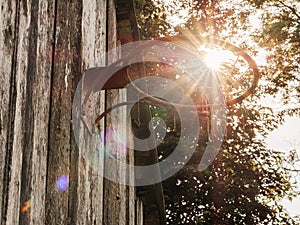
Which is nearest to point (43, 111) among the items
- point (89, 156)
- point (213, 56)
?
point (89, 156)

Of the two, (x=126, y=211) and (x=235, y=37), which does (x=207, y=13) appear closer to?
(x=235, y=37)

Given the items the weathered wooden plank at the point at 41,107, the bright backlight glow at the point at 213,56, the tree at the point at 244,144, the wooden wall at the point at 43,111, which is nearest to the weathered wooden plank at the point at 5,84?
the wooden wall at the point at 43,111

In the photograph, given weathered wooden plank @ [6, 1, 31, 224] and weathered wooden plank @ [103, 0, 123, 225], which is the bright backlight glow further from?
weathered wooden plank @ [6, 1, 31, 224]

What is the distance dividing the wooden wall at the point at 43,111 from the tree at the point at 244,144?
32.1 ft

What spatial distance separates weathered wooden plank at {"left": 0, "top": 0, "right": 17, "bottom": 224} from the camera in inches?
40.6

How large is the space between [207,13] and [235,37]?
174cm

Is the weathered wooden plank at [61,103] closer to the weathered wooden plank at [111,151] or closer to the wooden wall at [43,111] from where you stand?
the wooden wall at [43,111]

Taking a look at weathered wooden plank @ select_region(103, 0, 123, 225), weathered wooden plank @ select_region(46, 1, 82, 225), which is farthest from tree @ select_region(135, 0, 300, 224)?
weathered wooden plank @ select_region(46, 1, 82, 225)

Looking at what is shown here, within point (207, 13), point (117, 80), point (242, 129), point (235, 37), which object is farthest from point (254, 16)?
point (117, 80)

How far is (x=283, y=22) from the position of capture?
16969 millimetres

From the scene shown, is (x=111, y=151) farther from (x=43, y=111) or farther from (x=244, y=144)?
(x=244, y=144)

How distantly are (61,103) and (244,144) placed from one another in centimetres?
1387

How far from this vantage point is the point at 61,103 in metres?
1.56

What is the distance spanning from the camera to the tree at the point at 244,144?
46.3 feet
